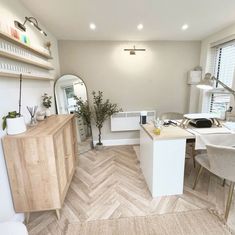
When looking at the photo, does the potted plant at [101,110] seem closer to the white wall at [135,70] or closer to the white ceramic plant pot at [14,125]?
the white wall at [135,70]

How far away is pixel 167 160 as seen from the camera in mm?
1843

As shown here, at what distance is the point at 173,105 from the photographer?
3.62m

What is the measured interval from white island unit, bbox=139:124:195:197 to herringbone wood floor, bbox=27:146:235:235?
5.0 inches

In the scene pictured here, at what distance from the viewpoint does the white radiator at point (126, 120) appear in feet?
11.3

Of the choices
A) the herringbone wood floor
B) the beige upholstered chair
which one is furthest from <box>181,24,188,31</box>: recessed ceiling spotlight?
the herringbone wood floor

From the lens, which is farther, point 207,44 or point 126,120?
point 126,120

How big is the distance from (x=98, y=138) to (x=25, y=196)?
7.02ft

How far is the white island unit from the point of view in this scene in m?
1.79

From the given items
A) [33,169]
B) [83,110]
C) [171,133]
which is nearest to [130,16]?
[171,133]

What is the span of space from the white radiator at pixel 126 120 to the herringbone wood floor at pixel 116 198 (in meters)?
1.01

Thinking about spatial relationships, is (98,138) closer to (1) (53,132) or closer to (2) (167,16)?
(1) (53,132)

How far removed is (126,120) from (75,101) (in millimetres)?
1178

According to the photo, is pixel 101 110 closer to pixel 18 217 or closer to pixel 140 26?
pixel 140 26

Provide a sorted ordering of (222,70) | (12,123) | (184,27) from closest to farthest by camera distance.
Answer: (12,123), (184,27), (222,70)
